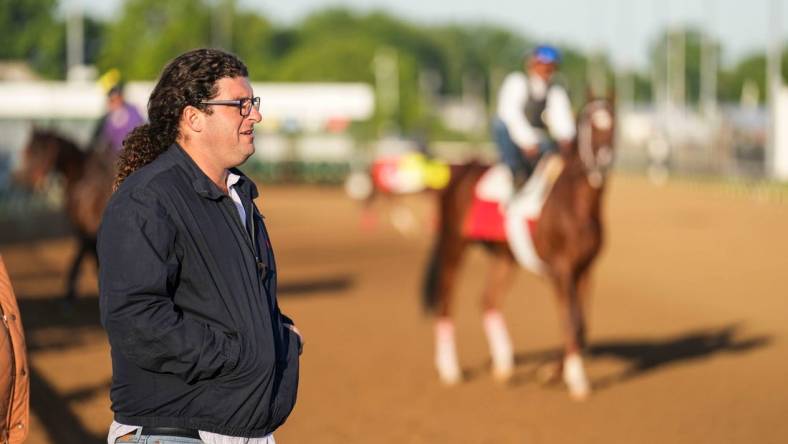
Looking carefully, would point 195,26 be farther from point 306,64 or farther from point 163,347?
point 163,347

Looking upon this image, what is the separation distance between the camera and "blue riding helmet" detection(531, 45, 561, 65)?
11914 millimetres

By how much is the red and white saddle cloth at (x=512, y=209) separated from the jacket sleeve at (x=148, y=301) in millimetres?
8430

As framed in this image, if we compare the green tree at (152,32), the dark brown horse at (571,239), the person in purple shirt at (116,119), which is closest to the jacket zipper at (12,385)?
the dark brown horse at (571,239)

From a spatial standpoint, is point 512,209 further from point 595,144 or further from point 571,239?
point 595,144

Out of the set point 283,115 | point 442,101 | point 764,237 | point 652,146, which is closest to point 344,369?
point 764,237

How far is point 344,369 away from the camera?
12.3 meters

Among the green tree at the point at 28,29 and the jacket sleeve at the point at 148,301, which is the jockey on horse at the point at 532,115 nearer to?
the jacket sleeve at the point at 148,301

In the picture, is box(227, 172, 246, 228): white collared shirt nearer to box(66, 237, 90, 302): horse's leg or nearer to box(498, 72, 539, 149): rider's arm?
box(498, 72, 539, 149): rider's arm

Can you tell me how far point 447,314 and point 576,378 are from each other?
172 cm

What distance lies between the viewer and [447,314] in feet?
40.9

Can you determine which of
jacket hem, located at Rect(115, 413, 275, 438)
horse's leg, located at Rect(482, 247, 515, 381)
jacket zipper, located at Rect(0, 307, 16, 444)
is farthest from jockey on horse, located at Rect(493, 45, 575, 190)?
jacket zipper, located at Rect(0, 307, 16, 444)

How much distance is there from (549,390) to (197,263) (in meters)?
7.92

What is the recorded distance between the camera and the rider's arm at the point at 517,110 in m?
12.1

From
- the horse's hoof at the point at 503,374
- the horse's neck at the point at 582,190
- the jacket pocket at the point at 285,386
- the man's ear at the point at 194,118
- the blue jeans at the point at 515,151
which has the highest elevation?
the man's ear at the point at 194,118
